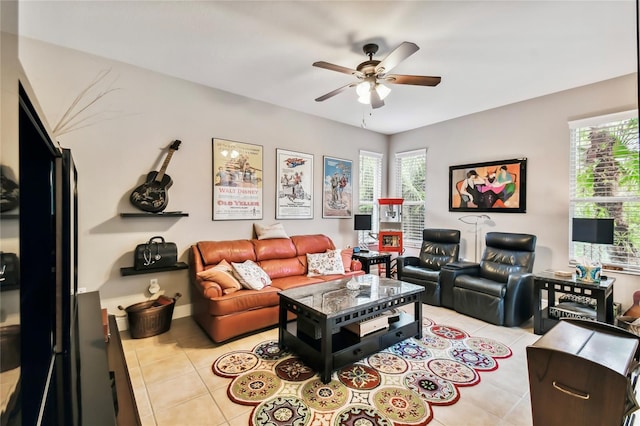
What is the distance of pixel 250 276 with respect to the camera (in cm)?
323

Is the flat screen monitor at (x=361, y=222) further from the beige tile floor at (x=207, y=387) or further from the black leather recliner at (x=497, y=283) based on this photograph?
the beige tile floor at (x=207, y=387)

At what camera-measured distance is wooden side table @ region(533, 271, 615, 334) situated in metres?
2.86

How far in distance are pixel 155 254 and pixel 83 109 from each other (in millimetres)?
1668

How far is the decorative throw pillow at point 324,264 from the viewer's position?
4.02 metres

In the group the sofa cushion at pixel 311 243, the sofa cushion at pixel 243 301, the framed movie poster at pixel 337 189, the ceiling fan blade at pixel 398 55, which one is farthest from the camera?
the framed movie poster at pixel 337 189

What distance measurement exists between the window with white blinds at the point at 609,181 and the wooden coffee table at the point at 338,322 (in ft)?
8.49

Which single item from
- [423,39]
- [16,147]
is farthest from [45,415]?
[423,39]

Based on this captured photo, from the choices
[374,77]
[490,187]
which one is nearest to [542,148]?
[490,187]

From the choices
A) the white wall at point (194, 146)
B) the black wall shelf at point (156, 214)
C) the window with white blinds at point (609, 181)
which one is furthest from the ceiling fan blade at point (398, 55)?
the window with white blinds at point (609, 181)

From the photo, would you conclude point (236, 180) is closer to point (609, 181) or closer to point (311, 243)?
point (311, 243)

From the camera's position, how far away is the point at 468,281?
370 centimetres

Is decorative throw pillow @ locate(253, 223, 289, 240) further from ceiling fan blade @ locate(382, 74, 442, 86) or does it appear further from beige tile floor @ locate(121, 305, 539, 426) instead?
ceiling fan blade @ locate(382, 74, 442, 86)

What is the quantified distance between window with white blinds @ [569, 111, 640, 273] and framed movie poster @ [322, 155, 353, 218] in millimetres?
3213

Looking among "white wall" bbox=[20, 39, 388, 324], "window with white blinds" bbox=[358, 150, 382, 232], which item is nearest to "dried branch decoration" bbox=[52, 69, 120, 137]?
"white wall" bbox=[20, 39, 388, 324]
